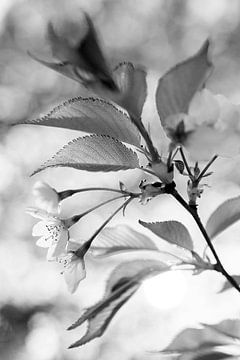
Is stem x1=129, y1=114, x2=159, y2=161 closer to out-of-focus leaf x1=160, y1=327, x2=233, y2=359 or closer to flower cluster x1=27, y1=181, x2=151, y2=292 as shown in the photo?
flower cluster x1=27, y1=181, x2=151, y2=292

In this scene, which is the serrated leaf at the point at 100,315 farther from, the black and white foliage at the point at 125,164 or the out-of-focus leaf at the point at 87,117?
the out-of-focus leaf at the point at 87,117

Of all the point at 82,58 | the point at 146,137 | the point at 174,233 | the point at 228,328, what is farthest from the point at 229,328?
the point at 82,58

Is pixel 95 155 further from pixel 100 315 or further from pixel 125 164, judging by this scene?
pixel 100 315

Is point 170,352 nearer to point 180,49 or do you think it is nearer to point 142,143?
point 142,143

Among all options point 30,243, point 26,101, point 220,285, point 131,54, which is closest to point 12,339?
point 30,243

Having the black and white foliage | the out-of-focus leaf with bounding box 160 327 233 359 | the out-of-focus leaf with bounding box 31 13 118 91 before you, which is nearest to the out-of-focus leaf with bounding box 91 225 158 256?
the black and white foliage

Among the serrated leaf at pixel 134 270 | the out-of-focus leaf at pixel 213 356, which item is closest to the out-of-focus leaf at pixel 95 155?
the serrated leaf at pixel 134 270

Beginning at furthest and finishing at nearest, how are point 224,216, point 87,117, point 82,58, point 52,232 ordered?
point 52,232 < point 224,216 < point 87,117 < point 82,58
